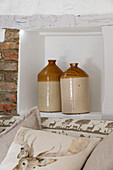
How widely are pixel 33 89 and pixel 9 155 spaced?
1.01 meters

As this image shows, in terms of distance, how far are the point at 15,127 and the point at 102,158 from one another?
475 mm

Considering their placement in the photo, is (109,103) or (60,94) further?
(60,94)

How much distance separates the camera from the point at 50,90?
1.95m

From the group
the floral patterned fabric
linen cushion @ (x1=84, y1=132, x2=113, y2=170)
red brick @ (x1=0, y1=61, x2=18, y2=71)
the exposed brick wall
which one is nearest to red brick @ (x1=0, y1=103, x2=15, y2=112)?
the exposed brick wall

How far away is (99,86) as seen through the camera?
2.10 metres

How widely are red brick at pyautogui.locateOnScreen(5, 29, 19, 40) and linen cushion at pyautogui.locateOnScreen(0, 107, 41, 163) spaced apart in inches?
30.2

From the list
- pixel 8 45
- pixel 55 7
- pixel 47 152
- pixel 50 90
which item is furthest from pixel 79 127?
pixel 55 7

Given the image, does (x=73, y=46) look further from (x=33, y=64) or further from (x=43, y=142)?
(x=43, y=142)

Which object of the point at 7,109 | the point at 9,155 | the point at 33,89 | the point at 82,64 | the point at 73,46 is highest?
the point at 73,46

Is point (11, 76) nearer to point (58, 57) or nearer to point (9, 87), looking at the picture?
point (9, 87)

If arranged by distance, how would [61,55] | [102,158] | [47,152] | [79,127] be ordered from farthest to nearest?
1. [61,55]
2. [79,127]
3. [47,152]
4. [102,158]

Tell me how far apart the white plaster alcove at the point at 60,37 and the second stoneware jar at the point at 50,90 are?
7 cm

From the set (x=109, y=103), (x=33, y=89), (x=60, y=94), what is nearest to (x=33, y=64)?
(x=33, y=89)

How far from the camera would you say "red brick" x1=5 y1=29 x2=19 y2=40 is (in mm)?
1966
